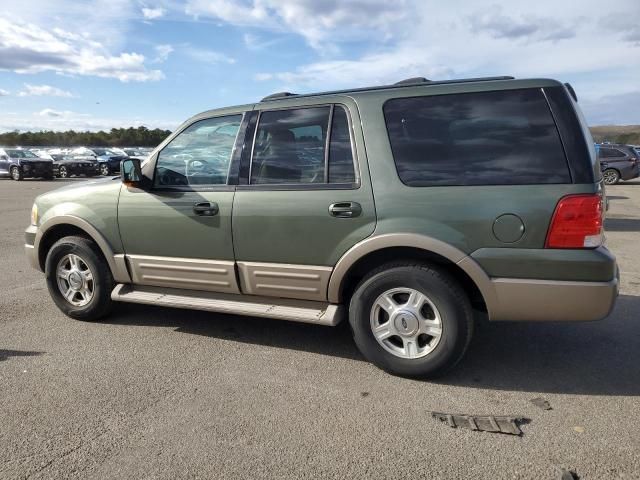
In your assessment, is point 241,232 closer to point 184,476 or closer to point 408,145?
point 408,145

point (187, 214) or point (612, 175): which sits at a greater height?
point (187, 214)

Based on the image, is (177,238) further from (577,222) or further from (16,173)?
(16,173)

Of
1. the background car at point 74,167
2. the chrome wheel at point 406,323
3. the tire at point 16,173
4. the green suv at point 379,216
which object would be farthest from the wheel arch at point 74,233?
the background car at point 74,167

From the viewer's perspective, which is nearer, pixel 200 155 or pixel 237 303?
pixel 237 303

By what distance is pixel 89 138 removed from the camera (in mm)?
69812

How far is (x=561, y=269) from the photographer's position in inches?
125

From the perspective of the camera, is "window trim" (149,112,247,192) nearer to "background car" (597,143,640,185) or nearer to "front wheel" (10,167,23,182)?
"background car" (597,143,640,185)

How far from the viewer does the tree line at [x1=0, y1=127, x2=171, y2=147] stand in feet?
213

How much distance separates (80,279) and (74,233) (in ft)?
1.50

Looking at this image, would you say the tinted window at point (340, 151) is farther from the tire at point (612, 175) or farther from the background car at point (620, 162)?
the tire at point (612, 175)

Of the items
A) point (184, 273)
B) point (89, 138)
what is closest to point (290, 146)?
point (184, 273)

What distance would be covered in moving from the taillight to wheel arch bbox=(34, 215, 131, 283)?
341cm

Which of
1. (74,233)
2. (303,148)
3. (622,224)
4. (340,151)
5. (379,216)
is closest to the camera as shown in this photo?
(379,216)

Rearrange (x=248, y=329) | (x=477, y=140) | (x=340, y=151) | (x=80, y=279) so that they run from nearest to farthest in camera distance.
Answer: (x=477, y=140) < (x=340, y=151) < (x=248, y=329) < (x=80, y=279)
